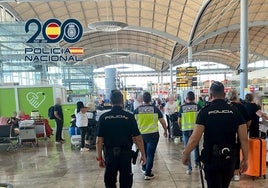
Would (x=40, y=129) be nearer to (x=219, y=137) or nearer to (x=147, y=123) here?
(x=147, y=123)

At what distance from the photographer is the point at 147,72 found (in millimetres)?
48812

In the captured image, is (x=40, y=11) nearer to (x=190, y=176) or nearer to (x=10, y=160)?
(x=10, y=160)

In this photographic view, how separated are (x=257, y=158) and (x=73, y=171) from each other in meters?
3.64

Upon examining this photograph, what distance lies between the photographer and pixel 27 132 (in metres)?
9.66

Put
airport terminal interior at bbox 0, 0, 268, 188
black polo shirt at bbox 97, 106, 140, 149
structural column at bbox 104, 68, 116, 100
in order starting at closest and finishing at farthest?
black polo shirt at bbox 97, 106, 140, 149, airport terminal interior at bbox 0, 0, 268, 188, structural column at bbox 104, 68, 116, 100

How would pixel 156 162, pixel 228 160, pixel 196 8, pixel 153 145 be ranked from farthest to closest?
pixel 196 8, pixel 156 162, pixel 153 145, pixel 228 160

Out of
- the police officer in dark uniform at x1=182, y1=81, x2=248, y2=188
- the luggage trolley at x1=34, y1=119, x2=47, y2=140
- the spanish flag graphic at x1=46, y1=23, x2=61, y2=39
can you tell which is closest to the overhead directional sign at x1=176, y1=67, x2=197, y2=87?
the spanish flag graphic at x1=46, y1=23, x2=61, y2=39

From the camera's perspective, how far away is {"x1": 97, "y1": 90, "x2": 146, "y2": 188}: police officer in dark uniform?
3375 mm

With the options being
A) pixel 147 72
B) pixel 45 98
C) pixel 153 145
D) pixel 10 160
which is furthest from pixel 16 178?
pixel 147 72

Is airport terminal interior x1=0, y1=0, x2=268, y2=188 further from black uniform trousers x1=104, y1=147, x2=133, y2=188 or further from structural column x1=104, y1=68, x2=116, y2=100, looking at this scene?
black uniform trousers x1=104, y1=147, x2=133, y2=188

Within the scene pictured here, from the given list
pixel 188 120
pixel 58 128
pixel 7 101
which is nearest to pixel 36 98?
pixel 7 101

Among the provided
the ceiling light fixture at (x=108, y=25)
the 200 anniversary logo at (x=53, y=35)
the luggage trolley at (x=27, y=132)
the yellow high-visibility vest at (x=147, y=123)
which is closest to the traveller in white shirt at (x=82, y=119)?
the luggage trolley at (x=27, y=132)

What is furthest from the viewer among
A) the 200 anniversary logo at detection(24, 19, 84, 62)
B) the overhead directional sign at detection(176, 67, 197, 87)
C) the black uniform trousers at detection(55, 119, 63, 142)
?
the overhead directional sign at detection(176, 67, 197, 87)

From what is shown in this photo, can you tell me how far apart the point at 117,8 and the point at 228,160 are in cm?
2163
